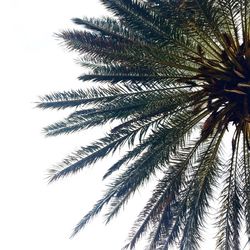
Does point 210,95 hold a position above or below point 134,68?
below

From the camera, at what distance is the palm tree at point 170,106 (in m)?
8.27

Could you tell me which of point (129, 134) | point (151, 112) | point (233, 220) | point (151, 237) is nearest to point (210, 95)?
point (151, 112)

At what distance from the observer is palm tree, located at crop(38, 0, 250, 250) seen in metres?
8.27

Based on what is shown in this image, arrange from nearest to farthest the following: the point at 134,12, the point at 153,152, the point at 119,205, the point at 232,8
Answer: the point at 232,8
the point at 134,12
the point at 153,152
the point at 119,205

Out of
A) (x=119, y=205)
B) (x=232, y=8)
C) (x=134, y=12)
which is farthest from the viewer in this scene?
(x=119, y=205)

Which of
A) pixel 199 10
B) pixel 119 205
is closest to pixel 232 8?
pixel 199 10

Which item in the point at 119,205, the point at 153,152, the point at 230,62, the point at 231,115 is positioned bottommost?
the point at 119,205

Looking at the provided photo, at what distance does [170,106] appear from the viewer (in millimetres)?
8859

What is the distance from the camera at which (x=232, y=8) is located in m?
7.92

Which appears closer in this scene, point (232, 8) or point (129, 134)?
point (232, 8)

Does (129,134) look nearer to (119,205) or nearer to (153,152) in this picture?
(153,152)

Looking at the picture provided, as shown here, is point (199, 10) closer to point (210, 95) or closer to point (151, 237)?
point (210, 95)

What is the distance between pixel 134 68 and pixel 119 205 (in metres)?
2.87

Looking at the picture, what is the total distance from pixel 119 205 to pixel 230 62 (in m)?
3.69
